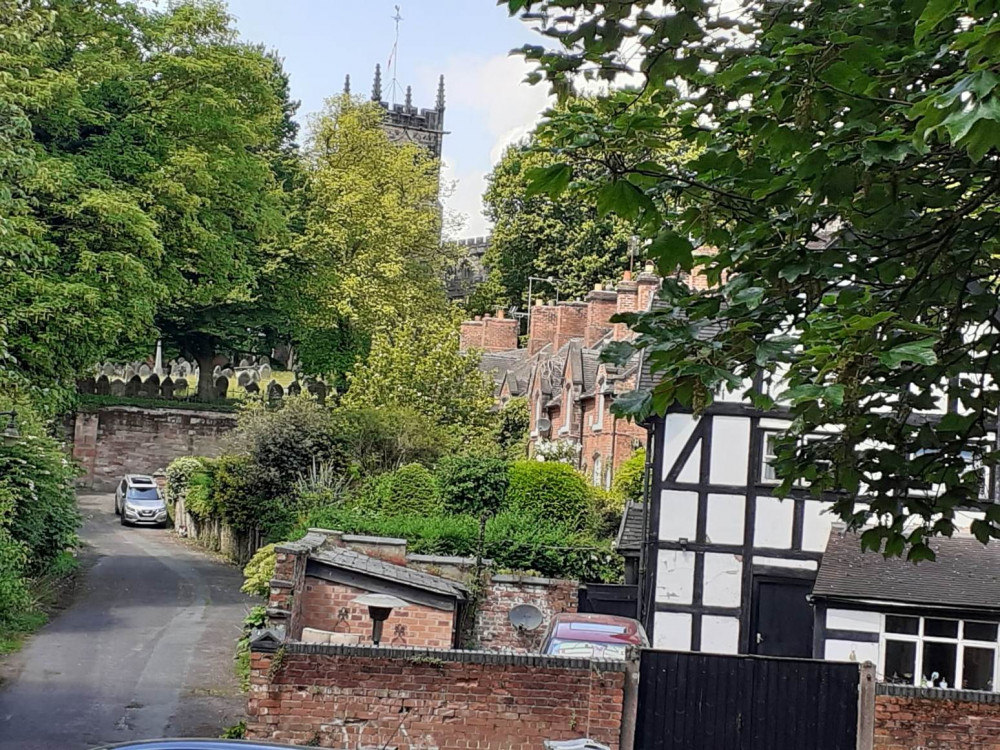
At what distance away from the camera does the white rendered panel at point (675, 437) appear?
19.2 metres

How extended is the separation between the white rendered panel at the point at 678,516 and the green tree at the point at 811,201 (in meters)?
10.7

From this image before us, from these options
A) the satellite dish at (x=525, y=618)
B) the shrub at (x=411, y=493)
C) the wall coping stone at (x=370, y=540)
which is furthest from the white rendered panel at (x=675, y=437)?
the shrub at (x=411, y=493)

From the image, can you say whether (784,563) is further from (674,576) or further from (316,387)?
(316,387)

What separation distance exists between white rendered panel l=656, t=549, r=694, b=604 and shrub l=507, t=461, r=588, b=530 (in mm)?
3534

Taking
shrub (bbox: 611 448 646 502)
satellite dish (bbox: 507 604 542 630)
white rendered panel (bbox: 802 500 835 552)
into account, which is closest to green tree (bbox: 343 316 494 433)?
shrub (bbox: 611 448 646 502)

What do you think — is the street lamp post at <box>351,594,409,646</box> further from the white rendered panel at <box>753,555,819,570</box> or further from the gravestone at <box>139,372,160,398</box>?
the gravestone at <box>139,372,160,398</box>

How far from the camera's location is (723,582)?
18.7 m

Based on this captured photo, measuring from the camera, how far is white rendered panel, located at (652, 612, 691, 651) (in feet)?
61.3

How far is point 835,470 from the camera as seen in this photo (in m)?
8.18

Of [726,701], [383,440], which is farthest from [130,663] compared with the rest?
[726,701]

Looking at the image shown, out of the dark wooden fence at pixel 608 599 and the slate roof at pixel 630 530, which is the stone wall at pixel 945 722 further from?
the slate roof at pixel 630 530

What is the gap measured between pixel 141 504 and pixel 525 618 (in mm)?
22119

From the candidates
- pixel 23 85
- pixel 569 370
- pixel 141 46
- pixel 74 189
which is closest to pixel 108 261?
pixel 74 189

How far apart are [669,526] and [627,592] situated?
1.48 metres
